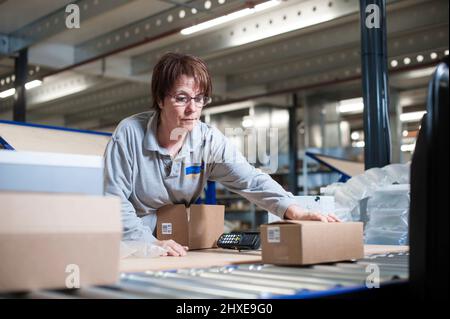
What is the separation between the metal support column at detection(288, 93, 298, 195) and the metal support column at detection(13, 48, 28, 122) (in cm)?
438

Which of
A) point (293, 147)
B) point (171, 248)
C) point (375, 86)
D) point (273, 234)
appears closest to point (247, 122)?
point (293, 147)

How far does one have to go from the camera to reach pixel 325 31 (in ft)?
21.4

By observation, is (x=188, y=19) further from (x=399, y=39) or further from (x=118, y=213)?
(x=118, y=213)

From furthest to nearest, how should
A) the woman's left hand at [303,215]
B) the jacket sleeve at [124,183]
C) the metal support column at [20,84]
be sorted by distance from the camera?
the metal support column at [20,84], the jacket sleeve at [124,183], the woman's left hand at [303,215]

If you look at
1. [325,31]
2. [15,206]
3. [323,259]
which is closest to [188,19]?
[325,31]

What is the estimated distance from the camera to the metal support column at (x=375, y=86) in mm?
3322

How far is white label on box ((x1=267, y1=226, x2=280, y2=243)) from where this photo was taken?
1427 mm

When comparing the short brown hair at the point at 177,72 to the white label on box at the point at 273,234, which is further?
the short brown hair at the point at 177,72

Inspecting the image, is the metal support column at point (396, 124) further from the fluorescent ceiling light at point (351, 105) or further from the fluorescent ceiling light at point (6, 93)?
the fluorescent ceiling light at point (6, 93)

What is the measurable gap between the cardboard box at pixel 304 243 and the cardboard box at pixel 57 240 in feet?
1.62

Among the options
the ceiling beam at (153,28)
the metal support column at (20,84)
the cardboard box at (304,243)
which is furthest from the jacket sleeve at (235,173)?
the metal support column at (20,84)

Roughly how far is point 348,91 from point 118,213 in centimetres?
838

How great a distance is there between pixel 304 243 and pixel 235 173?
0.85 m
